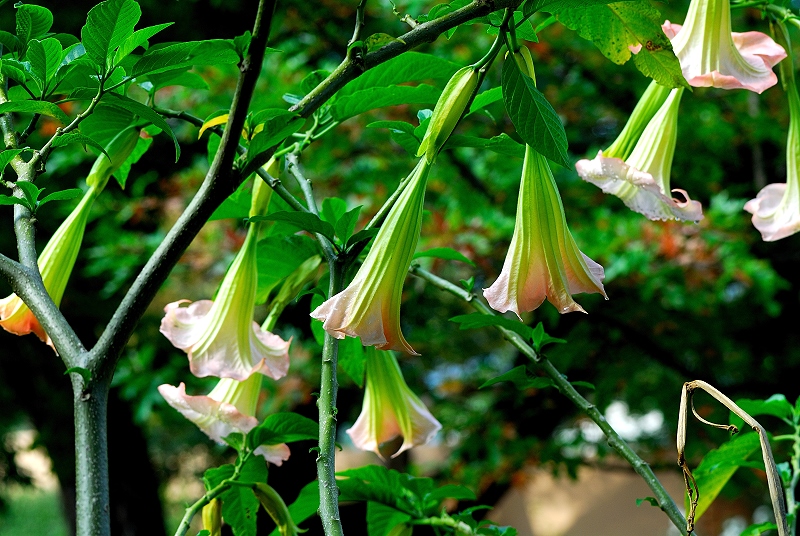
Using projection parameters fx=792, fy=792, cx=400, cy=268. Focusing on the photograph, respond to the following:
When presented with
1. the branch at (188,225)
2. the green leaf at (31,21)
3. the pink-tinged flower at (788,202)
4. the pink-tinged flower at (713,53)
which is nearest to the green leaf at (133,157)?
the green leaf at (31,21)

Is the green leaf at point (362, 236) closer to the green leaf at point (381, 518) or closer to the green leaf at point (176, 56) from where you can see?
the green leaf at point (176, 56)

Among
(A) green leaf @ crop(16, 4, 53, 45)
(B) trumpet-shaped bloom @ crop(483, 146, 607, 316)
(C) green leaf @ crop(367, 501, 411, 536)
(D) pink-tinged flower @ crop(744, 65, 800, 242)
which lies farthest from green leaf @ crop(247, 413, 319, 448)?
(D) pink-tinged flower @ crop(744, 65, 800, 242)

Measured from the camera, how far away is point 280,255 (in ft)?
2.41

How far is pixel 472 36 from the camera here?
2.71 metres

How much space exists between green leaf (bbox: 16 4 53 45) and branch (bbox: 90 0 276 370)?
0.67ft

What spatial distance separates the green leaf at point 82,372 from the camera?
0.50 metres

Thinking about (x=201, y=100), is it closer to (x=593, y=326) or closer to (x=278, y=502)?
(x=593, y=326)

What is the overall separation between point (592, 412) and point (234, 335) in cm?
32

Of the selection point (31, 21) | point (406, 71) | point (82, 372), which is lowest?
point (82, 372)

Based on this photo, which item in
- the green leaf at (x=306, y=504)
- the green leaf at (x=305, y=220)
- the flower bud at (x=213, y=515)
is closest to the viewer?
the green leaf at (x=305, y=220)

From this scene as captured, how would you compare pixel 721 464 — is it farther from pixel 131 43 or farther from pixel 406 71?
pixel 131 43

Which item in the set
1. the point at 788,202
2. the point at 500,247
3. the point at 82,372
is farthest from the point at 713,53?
the point at 500,247

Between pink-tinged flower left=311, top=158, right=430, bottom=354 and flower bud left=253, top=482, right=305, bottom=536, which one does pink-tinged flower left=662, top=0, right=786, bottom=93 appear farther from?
flower bud left=253, top=482, right=305, bottom=536

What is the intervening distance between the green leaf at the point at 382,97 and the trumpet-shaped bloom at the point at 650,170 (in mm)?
155
